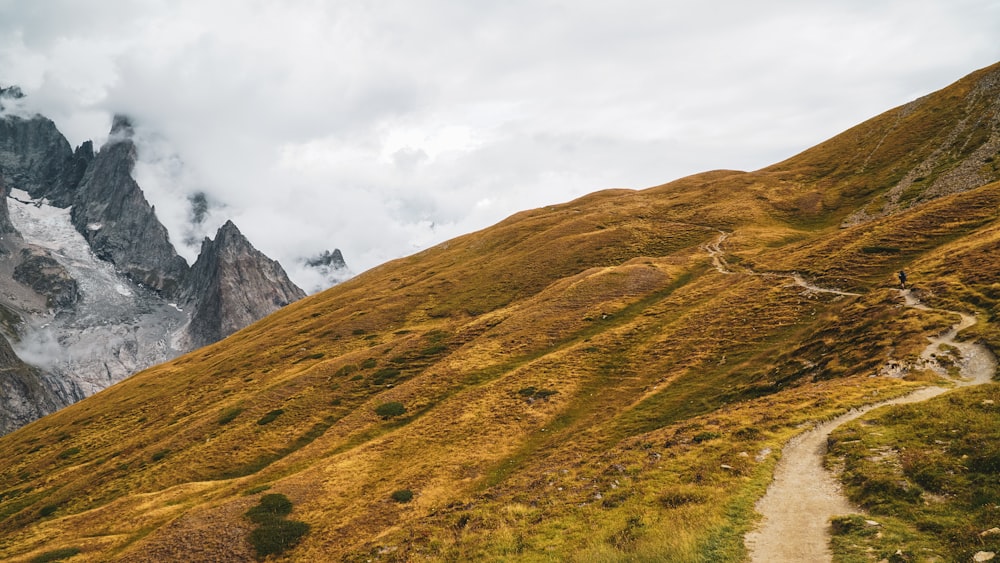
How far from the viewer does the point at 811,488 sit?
20.5 m

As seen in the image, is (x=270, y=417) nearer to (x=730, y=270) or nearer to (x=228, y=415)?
(x=228, y=415)

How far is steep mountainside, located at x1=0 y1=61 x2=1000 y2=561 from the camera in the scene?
1040 inches

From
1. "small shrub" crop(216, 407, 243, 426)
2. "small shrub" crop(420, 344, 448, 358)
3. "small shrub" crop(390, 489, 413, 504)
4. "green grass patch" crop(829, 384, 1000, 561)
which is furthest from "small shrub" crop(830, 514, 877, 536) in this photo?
"small shrub" crop(216, 407, 243, 426)

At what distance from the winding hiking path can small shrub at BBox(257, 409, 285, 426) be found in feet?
178

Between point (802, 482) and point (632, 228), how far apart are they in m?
92.3

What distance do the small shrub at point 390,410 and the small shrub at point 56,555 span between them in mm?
25483

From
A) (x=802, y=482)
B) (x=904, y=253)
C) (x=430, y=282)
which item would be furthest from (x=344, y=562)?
(x=430, y=282)

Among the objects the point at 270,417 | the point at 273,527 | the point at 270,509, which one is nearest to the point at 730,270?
the point at 270,509

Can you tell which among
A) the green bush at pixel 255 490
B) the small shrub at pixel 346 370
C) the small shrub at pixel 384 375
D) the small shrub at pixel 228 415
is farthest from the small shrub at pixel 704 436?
the small shrub at pixel 228 415

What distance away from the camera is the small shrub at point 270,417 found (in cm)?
5895

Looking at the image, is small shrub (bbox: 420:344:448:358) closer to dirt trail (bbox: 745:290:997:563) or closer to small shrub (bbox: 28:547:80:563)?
small shrub (bbox: 28:547:80:563)

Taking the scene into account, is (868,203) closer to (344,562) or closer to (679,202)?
(679,202)

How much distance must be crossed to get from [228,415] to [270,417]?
8.78 m

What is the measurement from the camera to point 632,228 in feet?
360
